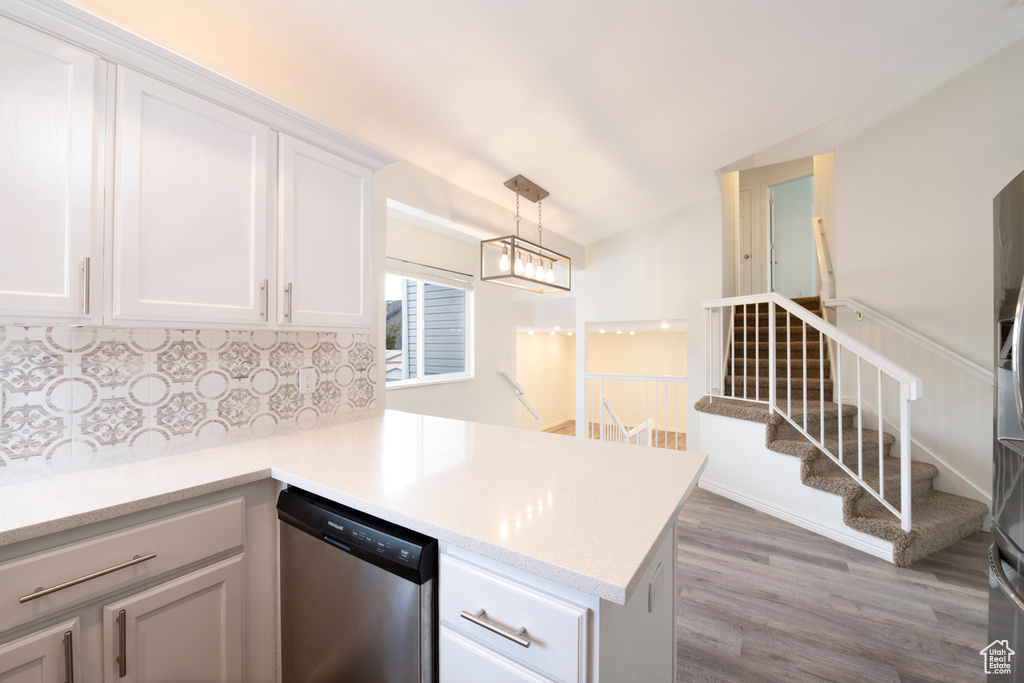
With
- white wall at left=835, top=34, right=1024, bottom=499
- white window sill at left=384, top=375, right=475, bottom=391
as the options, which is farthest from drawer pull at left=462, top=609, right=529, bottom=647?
white wall at left=835, top=34, right=1024, bottom=499

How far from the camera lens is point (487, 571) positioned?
0.74m

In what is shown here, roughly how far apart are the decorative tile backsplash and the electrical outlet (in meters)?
0.02

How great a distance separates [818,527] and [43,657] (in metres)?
3.43

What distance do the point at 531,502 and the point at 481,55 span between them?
1718mm

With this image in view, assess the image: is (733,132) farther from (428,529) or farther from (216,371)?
(216,371)

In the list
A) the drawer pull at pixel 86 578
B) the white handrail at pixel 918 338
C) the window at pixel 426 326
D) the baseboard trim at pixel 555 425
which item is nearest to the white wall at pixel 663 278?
the white handrail at pixel 918 338

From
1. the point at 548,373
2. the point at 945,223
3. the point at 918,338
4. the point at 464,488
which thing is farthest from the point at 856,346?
the point at 548,373

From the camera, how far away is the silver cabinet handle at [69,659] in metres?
0.82

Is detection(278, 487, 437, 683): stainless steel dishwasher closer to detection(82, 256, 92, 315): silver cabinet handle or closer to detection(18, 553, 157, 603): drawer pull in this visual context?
A: detection(18, 553, 157, 603): drawer pull

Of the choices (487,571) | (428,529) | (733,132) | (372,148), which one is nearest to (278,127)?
(372,148)

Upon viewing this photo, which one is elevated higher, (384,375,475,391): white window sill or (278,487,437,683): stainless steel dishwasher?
(384,375,475,391): white window sill

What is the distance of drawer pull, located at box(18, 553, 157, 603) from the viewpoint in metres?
0.78

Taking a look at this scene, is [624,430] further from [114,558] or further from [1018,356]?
[114,558]

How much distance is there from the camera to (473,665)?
76 cm
